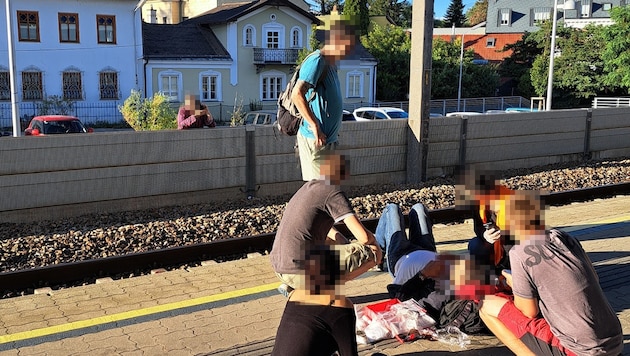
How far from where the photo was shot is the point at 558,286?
3.49 metres

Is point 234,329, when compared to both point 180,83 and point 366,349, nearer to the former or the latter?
point 366,349

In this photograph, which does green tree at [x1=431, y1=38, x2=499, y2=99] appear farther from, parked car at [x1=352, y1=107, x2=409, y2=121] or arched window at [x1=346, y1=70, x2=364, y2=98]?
parked car at [x1=352, y1=107, x2=409, y2=121]

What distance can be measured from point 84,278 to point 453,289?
12.3 feet

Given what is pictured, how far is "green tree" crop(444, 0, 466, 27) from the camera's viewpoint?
88.6 metres

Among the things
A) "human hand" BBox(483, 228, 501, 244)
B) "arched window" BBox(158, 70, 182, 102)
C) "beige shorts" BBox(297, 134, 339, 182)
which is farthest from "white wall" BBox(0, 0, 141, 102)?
"human hand" BBox(483, 228, 501, 244)

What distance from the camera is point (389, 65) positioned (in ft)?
145

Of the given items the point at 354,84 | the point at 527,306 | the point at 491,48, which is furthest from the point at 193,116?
the point at 491,48

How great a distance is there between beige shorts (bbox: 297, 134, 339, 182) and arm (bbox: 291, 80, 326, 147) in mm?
73

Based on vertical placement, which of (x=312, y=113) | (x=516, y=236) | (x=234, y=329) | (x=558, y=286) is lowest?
(x=234, y=329)

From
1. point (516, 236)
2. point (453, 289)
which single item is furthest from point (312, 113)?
point (516, 236)

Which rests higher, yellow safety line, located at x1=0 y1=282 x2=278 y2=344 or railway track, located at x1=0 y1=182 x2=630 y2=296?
railway track, located at x1=0 y1=182 x2=630 y2=296

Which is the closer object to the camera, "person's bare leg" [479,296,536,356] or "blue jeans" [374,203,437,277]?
"person's bare leg" [479,296,536,356]

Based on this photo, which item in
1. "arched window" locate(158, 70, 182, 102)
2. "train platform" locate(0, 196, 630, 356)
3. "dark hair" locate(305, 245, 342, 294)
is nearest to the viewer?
"dark hair" locate(305, 245, 342, 294)

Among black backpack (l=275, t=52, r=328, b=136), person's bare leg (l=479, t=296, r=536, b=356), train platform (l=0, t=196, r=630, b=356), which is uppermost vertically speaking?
black backpack (l=275, t=52, r=328, b=136)
